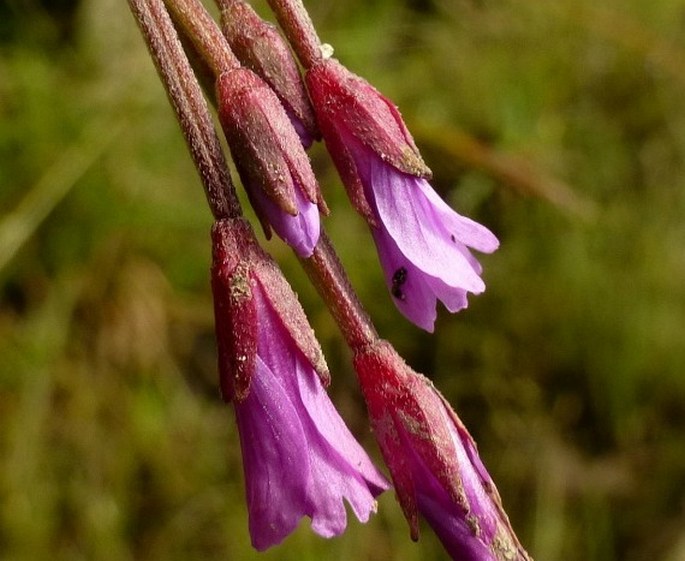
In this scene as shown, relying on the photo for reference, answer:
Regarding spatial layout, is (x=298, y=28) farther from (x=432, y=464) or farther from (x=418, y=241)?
(x=432, y=464)

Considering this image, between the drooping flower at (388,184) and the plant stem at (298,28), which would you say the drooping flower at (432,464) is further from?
the plant stem at (298,28)

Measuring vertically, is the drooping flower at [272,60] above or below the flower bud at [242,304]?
above

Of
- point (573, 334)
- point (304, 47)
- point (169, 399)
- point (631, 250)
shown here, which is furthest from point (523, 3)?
point (304, 47)

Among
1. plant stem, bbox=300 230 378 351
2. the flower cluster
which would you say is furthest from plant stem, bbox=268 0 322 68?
plant stem, bbox=300 230 378 351

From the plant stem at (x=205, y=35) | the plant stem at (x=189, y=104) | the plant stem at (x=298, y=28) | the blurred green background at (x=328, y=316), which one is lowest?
the blurred green background at (x=328, y=316)

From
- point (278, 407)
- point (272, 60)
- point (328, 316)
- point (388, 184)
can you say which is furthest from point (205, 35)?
point (328, 316)

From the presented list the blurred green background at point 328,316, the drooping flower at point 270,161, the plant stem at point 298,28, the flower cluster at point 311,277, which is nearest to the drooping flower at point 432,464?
the flower cluster at point 311,277

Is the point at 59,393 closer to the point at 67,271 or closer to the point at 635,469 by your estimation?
the point at 67,271
